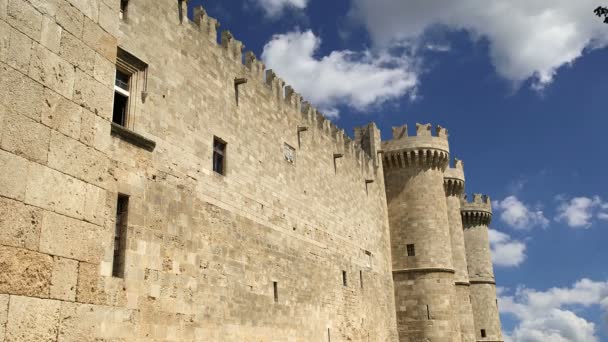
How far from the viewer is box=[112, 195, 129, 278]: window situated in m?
8.16

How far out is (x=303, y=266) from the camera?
45.3ft

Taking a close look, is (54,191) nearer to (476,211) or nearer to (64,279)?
(64,279)

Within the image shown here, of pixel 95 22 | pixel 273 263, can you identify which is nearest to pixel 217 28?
pixel 273 263

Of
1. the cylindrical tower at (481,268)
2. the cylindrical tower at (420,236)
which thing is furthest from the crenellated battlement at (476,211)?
the cylindrical tower at (420,236)

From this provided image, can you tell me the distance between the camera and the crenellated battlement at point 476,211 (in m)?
30.9

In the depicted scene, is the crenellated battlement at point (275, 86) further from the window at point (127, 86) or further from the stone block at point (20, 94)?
the stone block at point (20, 94)

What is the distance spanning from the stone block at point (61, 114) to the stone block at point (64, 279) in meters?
0.75

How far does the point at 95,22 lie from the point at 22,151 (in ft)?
3.66

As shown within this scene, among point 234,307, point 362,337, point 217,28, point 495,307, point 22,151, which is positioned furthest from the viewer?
point 495,307

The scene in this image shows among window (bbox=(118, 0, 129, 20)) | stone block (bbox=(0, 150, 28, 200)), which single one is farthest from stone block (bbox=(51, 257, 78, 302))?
window (bbox=(118, 0, 129, 20))

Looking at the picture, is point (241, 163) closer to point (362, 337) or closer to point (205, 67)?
point (205, 67)

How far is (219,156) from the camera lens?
11.5 m

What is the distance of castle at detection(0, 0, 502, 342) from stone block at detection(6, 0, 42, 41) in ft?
0.04

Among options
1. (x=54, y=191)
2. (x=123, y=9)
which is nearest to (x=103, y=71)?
(x=54, y=191)
